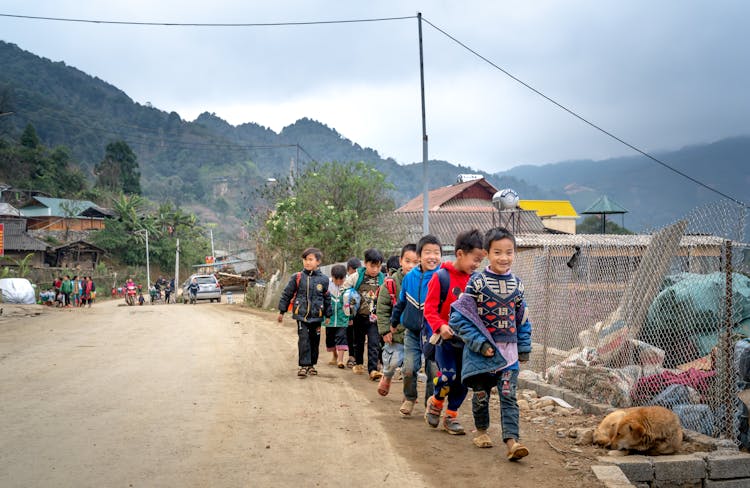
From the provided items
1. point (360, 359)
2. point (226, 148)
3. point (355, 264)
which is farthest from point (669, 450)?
point (226, 148)

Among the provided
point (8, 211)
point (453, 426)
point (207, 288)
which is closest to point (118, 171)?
point (8, 211)

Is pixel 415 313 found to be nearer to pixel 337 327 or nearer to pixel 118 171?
pixel 337 327

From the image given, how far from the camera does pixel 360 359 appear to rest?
32.7 feet

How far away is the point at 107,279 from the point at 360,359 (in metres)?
47.7

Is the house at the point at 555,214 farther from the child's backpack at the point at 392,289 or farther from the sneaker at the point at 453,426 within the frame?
the sneaker at the point at 453,426

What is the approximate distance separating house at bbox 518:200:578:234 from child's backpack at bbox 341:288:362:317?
139 feet

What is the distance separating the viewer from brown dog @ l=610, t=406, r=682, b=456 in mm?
5426

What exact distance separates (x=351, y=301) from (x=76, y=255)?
52891mm

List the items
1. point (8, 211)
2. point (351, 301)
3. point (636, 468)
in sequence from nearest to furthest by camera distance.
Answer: point (636, 468), point (351, 301), point (8, 211)

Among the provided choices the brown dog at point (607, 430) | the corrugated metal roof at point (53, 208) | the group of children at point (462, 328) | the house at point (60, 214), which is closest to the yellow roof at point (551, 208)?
the house at point (60, 214)

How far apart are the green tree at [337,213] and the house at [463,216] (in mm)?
1109

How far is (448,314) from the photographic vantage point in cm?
599

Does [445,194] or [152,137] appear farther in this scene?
[152,137]

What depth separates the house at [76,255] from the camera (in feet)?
179
